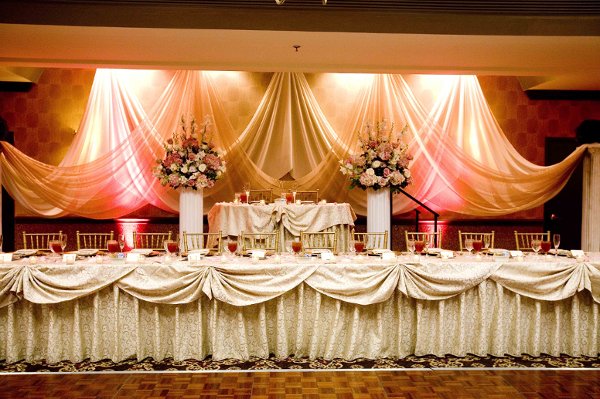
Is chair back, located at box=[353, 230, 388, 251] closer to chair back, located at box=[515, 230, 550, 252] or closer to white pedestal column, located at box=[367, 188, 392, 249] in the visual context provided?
white pedestal column, located at box=[367, 188, 392, 249]

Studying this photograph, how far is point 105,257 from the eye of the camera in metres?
4.15

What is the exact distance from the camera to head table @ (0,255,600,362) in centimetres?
380

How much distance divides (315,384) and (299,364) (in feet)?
1.19

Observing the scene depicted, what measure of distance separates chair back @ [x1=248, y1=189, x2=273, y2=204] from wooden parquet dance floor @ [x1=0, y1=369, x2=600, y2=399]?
15.3ft

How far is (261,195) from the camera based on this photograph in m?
8.28

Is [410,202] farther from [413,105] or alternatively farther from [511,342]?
[511,342]

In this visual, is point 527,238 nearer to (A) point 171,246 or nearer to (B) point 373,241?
(B) point 373,241

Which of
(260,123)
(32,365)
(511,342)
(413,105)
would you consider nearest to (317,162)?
(260,123)

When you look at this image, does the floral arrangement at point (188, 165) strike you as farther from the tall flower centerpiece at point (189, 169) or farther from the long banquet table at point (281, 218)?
the long banquet table at point (281, 218)

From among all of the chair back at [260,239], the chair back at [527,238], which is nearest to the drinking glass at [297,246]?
the chair back at [260,239]

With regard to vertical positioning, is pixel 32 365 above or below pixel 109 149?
below

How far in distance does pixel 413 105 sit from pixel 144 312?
546 centimetres

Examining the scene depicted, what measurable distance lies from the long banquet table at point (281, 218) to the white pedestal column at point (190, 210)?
47cm

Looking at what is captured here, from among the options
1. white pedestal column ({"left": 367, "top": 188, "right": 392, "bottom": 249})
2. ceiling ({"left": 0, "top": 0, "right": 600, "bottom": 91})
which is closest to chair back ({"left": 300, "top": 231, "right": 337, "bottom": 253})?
white pedestal column ({"left": 367, "top": 188, "right": 392, "bottom": 249})
